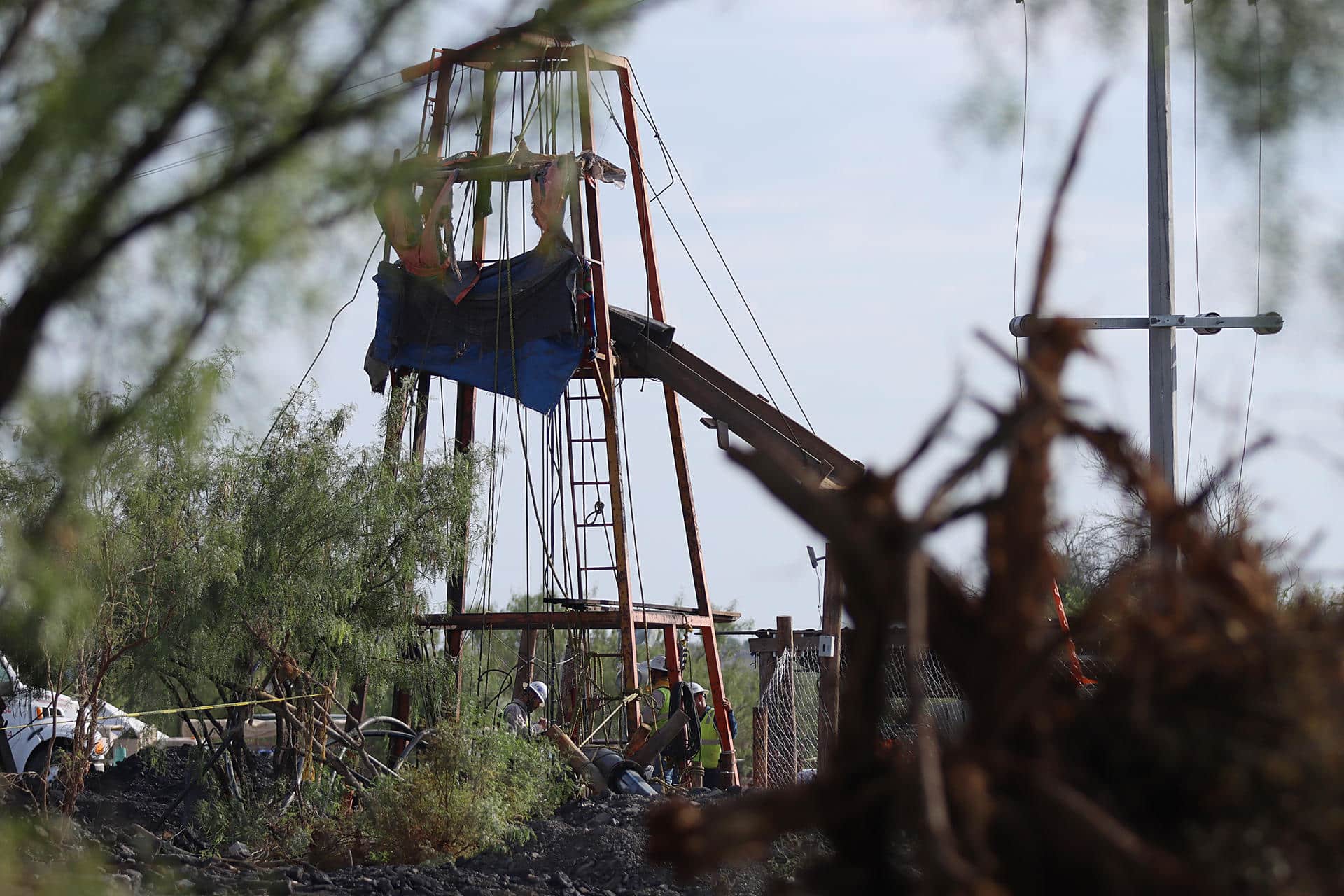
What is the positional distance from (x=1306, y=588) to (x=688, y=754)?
11804 millimetres

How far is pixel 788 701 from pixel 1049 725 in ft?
33.8

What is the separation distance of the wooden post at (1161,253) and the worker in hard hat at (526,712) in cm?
542

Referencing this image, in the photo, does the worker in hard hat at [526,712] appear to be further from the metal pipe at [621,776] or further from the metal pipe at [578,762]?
the metal pipe at [621,776]

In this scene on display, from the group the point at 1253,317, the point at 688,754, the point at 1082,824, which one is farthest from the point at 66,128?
the point at 688,754

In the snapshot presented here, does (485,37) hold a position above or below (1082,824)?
above

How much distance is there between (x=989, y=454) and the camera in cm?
217

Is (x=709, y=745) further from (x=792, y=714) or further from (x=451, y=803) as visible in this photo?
(x=451, y=803)

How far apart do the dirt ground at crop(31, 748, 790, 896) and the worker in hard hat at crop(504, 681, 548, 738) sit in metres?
0.72

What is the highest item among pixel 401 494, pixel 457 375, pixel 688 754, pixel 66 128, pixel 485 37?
pixel 457 375

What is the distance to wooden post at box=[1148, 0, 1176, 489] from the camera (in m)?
8.46

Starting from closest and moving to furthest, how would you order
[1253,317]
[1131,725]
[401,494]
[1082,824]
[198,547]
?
[1082,824]
[1131,725]
[1253,317]
[198,547]
[401,494]

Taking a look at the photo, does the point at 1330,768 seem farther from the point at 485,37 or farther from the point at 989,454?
the point at 485,37

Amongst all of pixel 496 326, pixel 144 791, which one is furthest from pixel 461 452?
pixel 144 791

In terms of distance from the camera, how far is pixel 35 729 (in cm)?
1571
